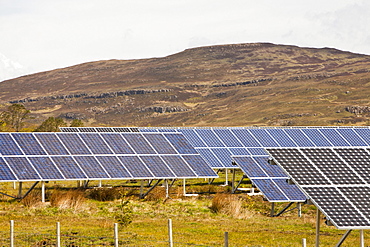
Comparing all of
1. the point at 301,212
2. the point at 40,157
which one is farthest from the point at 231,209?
the point at 40,157

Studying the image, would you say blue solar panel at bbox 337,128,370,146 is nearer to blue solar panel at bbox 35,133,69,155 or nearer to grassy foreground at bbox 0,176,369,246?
grassy foreground at bbox 0,176,369,246

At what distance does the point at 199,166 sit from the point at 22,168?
10389 millimetres

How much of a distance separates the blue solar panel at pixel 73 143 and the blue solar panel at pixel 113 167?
3.86 ft

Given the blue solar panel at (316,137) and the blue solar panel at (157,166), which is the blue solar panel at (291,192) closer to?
the blue solar panel at (157,166)

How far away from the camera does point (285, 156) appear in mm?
20047

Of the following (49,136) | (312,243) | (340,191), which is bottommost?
(312,243)

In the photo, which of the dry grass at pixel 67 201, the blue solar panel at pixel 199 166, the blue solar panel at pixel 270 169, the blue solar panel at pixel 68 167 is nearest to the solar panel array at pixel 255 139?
the blue solar panel at pixel 199 166

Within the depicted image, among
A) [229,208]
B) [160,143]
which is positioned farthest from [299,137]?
[229,208]

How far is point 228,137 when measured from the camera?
168 feet

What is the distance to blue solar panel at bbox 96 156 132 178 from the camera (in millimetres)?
37081

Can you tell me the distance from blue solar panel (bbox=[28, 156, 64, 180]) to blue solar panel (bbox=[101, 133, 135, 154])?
4.54 metres

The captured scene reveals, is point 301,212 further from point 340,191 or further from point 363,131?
point 363,131

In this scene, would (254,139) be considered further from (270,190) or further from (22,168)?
(22,168)

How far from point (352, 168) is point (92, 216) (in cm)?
1549
